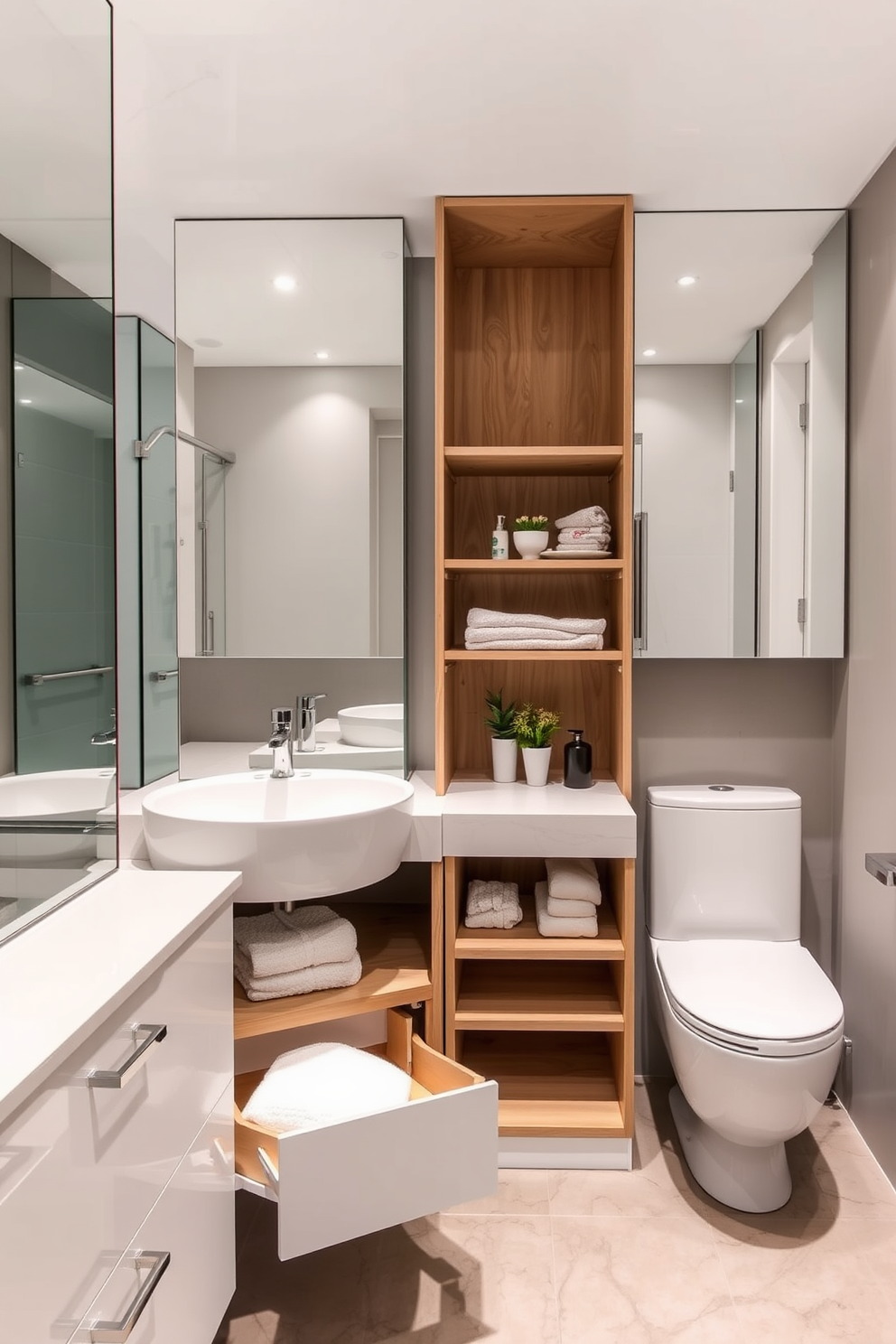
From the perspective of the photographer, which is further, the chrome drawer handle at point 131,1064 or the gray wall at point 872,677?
the gray wall at point 872,677

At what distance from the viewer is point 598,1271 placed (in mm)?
1703

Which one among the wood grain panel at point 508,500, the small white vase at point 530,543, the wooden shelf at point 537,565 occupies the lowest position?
the wooden shelf at point 537,565

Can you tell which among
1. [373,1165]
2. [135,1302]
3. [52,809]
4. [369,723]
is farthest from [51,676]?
[369,723]

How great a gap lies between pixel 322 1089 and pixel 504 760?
91cm

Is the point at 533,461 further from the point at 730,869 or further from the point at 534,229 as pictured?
the point at 730,869

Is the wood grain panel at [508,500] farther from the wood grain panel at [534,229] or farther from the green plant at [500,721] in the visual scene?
the wood grain panel at [534,229]

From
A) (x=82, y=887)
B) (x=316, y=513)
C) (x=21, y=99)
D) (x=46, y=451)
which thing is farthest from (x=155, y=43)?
(x=82, y=887)

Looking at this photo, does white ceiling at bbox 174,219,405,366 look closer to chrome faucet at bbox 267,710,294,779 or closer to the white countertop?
chrome faucet at bbox 267,710,294,779

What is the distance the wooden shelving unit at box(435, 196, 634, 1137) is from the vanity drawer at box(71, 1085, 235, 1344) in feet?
2.25

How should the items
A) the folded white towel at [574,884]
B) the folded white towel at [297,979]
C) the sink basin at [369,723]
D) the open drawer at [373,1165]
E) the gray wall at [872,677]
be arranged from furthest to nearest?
the sink basin at [369,723] < the folded white towel at [574,884] < the gray wall at [872,677] < the folded white towel at [297,979] < the open drawer at [373,1165]

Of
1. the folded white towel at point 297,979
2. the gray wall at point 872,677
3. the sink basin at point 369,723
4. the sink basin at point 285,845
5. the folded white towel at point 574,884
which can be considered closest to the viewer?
the sink basin at point 285,845

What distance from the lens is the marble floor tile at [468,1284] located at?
1.56 meters

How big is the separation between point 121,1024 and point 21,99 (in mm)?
1195

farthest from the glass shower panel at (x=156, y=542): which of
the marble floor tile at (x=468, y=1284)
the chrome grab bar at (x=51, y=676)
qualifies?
the marble floor tile at (x=468, y=1284)
